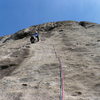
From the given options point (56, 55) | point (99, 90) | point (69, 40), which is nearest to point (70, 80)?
point (99, 90)

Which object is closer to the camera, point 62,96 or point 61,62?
point 62,96

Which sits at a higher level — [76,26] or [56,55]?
[76,26]

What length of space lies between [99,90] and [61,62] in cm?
371

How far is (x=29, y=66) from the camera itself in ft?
36.5

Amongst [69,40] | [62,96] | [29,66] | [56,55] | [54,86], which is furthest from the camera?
[69,40]

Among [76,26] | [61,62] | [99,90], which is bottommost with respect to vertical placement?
[99,90]

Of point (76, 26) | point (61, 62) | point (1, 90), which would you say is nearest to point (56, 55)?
point (61, 62)

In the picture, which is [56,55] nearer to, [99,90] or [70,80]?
[70,80]

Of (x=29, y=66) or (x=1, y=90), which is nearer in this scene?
(x=1, y=90)

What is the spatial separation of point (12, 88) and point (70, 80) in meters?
2.24

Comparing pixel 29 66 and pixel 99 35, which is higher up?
pixel 99 35

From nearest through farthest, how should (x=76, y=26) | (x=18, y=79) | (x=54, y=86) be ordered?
(x=54, y=86)
(x=18, y=79)
(x=76, y=26)

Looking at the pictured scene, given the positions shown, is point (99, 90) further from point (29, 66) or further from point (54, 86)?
point (29, 66)

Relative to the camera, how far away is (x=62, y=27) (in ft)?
72.1
